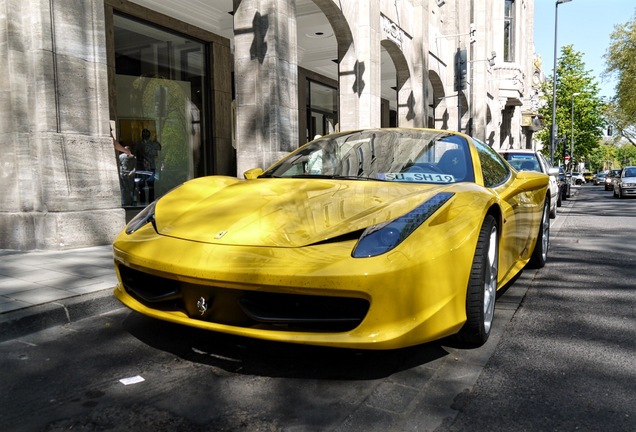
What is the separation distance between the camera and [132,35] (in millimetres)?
11398

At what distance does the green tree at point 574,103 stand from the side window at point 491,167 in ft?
159

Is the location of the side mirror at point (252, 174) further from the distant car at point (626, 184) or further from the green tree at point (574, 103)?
the green tree at point (574, 103)

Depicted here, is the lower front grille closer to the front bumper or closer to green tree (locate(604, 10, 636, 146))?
the front bumper

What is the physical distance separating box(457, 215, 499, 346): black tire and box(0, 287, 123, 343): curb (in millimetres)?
2605

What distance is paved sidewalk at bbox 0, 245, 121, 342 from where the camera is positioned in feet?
10.6

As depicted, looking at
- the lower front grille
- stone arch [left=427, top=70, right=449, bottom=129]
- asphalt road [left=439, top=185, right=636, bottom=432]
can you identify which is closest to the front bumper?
the lower front grille

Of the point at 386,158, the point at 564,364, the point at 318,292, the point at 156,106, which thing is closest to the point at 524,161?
the point at 386,158

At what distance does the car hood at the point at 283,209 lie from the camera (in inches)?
97.6

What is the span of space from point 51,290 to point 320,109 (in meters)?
17.0

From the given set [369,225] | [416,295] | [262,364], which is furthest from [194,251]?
[416,295]

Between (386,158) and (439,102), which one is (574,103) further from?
(386,158)

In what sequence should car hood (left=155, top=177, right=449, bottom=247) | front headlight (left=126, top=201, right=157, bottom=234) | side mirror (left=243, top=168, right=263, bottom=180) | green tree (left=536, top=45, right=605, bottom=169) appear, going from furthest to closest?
green tree (left=536, top=45, right=605, bottom=169) → side mirror (left=243, top=168, right=263, bottom=180) → front headlight (left=126, top=201, right=157, bottom=234) → car hood (left=155, top=177, right=449, bottom=247)

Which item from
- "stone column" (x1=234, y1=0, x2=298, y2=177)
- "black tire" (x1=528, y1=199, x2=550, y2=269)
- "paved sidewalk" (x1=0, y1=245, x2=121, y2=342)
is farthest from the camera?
"stone column" (x1=234, y1=0, x2=298, y2=177)

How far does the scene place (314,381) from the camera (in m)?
2.43
